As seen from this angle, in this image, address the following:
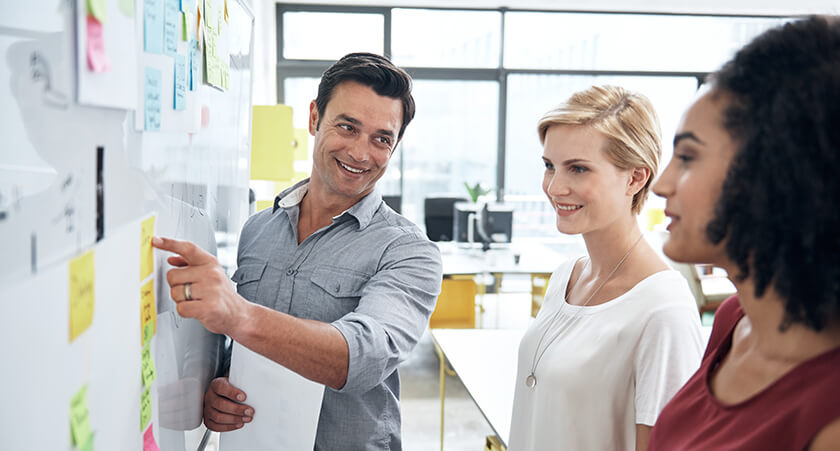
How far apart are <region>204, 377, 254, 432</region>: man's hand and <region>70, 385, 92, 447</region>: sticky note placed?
63 cm

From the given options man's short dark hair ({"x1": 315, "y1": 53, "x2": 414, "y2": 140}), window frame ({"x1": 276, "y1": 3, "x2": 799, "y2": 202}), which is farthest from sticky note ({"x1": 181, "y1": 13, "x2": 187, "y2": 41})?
window frame ({"x1": 276, "y1": 3, "x2": 799, "y2": 202})

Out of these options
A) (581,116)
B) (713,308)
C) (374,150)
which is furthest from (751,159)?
(713,308)

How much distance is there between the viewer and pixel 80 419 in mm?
693

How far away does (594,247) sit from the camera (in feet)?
5.05

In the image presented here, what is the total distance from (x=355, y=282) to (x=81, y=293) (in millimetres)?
718

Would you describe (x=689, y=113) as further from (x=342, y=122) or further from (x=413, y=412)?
(x=413, y=412)

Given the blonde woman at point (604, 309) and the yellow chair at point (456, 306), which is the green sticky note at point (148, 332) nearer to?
the blonde woman at point (604, 309)

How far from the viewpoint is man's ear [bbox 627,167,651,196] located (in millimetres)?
1489

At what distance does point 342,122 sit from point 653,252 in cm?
82

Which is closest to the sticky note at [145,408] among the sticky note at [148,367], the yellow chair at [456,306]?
the sticky note at [148,367]

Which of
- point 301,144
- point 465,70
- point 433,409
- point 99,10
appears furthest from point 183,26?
point 465,70

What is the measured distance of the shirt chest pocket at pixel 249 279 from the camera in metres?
1.44

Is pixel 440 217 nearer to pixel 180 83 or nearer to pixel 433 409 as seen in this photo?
pixel 433 409

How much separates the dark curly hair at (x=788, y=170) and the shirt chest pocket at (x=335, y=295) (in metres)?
0.78
